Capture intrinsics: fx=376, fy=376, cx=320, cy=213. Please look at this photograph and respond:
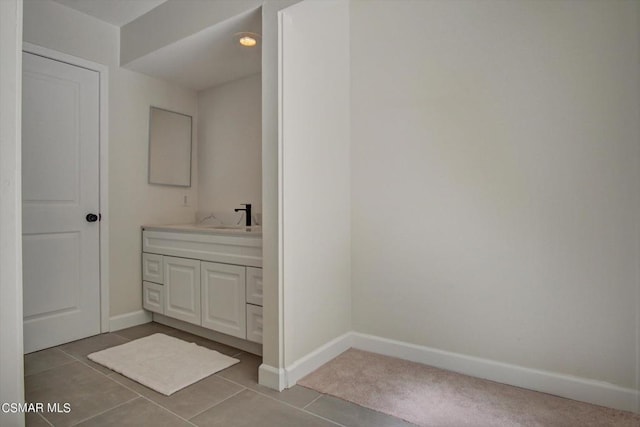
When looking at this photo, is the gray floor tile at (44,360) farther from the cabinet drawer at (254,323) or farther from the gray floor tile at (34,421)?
the cabinet drawer at (254,323)

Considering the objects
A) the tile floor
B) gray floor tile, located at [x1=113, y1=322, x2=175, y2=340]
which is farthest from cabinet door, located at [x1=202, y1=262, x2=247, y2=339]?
gray floor tile, located at [x1=113, y1=322, x2=175, y2=340]

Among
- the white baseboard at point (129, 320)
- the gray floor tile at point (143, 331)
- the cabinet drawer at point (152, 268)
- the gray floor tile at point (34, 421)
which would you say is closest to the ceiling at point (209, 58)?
the cabinet drawer at point (152, 268)

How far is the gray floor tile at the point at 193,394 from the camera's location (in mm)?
1897

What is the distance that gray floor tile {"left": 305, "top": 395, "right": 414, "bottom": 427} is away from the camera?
177cm

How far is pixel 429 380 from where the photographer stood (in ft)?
7.22

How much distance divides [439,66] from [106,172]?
2644mm

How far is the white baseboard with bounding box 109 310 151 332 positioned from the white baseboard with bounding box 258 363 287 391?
1614 mm

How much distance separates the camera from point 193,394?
80.5 inches

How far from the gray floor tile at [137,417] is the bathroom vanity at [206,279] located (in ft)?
2.49

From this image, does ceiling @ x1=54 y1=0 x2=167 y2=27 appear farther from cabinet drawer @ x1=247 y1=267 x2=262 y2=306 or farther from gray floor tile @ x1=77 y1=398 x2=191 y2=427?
gray floor tile @ x1=77 y1=398 x2=191 y2=427

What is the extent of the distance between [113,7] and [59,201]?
4.99 ft

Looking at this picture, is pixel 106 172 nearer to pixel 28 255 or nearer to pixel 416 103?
pixel 28 255

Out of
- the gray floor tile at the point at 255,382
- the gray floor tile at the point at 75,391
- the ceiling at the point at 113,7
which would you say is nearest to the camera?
the gray floor tile at the point at 75,391

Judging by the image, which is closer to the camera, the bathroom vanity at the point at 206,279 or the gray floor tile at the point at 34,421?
the gray floor tile at the point at 34,421
